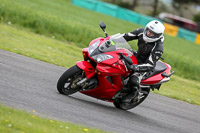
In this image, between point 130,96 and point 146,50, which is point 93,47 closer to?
point 146,50

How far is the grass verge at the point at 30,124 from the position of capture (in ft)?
16.9

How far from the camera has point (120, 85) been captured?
25.6ft

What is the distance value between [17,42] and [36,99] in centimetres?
639

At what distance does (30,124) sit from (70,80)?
6.99 feet

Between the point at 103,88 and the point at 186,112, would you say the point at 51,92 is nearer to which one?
the point at 103,88

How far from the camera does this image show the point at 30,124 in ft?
17.8

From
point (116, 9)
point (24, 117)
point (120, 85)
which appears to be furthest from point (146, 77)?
point (116, 9)

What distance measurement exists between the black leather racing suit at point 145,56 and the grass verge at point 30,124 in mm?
1901

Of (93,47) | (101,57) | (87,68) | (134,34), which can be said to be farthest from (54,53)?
(101,57)

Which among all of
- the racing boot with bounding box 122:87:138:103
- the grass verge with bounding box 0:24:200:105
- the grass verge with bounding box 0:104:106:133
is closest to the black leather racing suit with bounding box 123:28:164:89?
the racing boot with bounding box 122:87:138:103

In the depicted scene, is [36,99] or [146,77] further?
[146,77]

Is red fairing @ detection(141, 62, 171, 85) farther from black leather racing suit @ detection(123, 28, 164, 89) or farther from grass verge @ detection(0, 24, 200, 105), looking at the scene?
grass verge @ detection(0, 24, 200, 105)

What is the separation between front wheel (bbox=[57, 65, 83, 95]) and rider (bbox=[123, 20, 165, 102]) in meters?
1.03

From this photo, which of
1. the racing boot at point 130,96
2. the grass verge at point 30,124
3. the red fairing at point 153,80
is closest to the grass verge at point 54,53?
the red fairing at point 153,80
